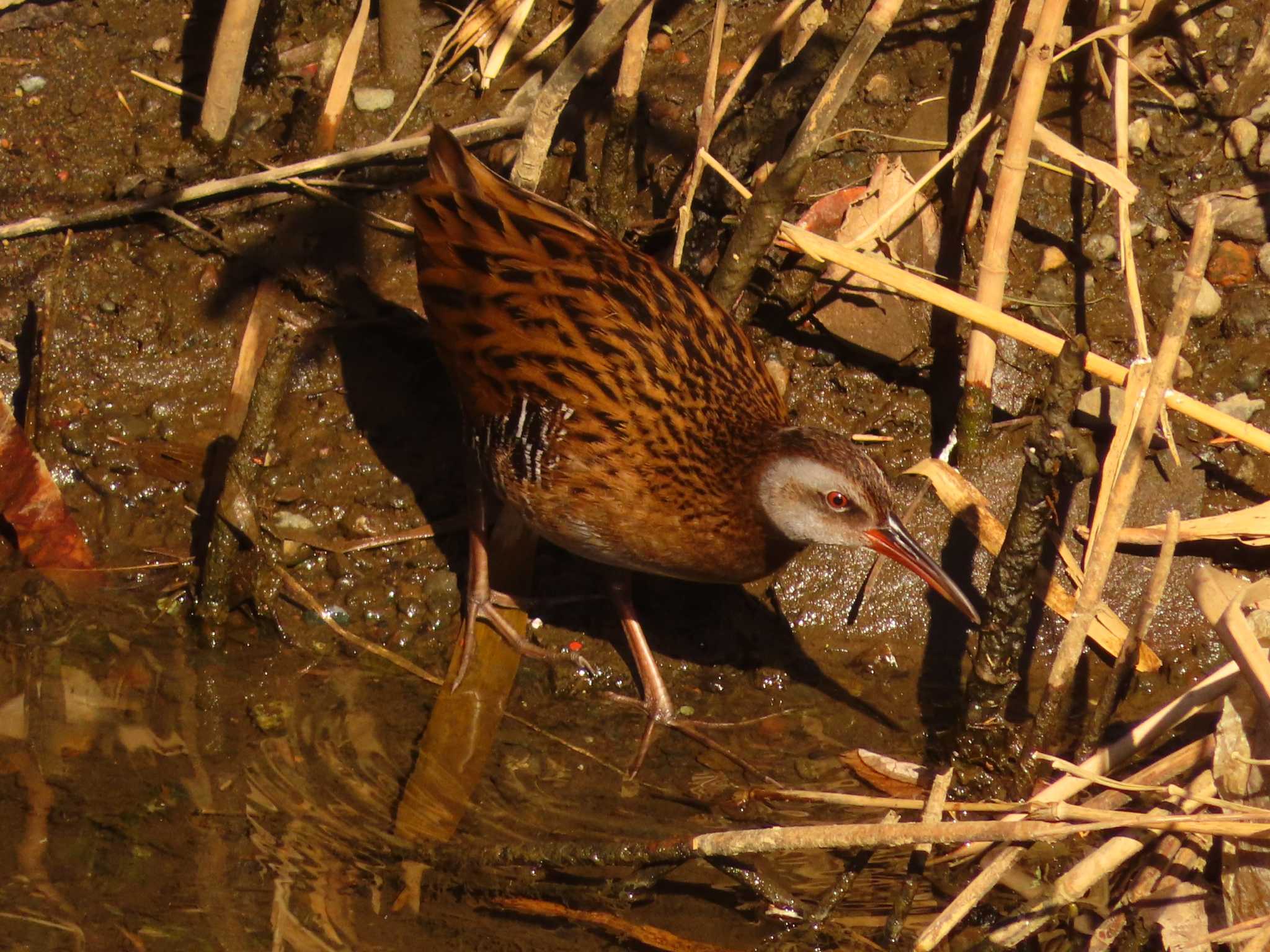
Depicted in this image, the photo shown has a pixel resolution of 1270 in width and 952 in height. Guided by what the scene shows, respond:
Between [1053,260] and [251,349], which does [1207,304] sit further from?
[251,349]

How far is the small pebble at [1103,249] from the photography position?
4.67 metres

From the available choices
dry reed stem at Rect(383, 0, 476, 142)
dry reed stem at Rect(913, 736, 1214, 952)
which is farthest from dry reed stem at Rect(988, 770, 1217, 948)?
dry reed stem at Rect(383, 0, 476, 142)

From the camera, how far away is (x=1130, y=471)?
10.6 feet

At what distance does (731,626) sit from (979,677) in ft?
3.04

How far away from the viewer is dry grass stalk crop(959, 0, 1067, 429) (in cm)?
391

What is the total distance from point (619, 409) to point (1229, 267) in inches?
85.3

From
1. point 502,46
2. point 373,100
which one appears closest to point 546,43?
point 502,46

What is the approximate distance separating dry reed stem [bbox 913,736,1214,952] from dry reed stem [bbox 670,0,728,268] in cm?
201

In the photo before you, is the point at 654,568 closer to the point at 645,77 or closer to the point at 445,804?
the point at 445,804

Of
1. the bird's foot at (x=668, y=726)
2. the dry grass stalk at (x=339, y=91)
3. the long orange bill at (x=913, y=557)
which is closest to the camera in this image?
the long orange bill at (x=913, y=557)

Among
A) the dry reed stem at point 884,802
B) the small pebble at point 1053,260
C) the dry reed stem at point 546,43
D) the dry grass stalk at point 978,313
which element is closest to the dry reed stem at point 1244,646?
the dry reed stem at point 884,802

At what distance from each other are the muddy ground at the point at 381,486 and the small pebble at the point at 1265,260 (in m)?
0.10

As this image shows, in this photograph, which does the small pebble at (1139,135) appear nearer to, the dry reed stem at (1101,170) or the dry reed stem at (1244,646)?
the dry reed stem at (1101,170)

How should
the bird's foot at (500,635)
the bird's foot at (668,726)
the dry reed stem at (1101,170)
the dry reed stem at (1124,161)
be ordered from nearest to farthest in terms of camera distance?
the dry reed stem at (1124,161)
the dry reed stem at (1101,170)
the bird's foot at (668,726)
the bird's foot at (500,635)
